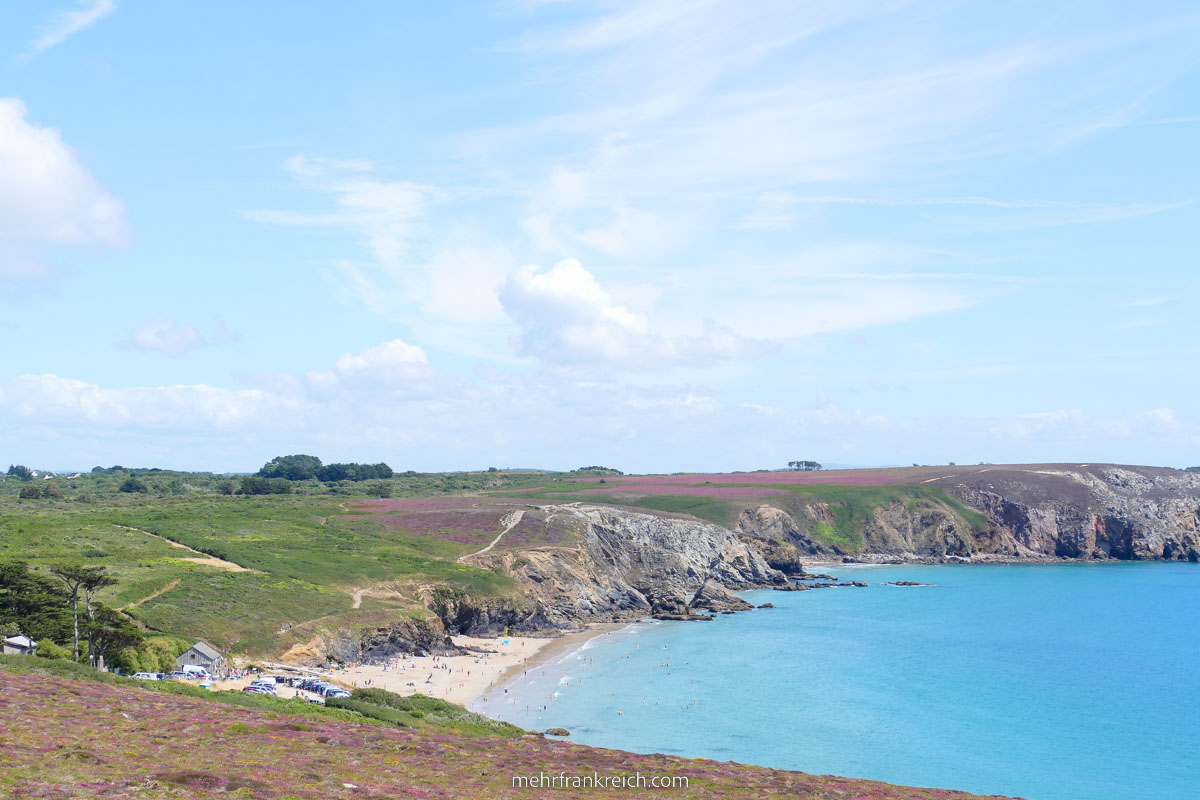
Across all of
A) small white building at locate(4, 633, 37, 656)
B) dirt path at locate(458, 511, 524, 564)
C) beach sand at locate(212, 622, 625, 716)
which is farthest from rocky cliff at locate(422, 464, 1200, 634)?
small white building at locate(4, 633, 37, 656)

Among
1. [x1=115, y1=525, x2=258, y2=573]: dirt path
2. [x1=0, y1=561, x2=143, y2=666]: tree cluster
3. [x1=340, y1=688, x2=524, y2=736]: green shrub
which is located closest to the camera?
[x1=340, y1=688, x2=524, y2=736]: green shrub

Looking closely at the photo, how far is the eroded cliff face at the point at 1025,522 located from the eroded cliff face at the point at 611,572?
73.2 feet

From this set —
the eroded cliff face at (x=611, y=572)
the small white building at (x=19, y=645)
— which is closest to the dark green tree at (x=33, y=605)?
the small white building at (x=19, y=645)

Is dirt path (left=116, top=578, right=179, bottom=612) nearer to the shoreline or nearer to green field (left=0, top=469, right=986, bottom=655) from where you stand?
green field (left=0, top=469, right=986, bottom=655)

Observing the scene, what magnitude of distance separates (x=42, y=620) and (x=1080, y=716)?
78500mm

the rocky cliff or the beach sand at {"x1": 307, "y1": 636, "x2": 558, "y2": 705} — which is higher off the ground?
the rocky cliff

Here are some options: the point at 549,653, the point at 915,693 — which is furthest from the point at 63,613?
the point at 915,693

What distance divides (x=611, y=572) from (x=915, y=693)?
52025 mm

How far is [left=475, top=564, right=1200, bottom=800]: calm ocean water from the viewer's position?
5450 centimetres

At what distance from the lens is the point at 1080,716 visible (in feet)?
218

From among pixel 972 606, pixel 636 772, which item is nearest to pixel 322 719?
pixel 636 772

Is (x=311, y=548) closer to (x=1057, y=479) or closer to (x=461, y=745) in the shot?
(x=461, y=745)

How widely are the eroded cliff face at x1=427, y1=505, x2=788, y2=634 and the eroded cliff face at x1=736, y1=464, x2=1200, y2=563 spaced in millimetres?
22306

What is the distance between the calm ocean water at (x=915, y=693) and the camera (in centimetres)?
5450
